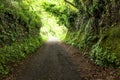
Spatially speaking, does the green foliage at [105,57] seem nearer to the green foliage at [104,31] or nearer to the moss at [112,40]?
the green foliage at [104,31]

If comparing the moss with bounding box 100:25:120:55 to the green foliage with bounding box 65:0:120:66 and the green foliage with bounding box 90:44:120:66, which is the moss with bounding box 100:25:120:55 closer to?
the green foliage with bounding box 65:0:120:66

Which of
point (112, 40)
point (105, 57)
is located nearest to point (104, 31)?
point (112, 40)

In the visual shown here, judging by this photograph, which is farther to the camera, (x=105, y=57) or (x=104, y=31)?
(x=104, y=31)

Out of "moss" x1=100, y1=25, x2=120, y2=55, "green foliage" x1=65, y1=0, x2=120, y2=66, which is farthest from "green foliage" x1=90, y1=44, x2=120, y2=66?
"moss" x1=100, y1=25, x2=120, y2=55

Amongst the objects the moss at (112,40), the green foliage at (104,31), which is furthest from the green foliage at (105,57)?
the moss at (112,40)

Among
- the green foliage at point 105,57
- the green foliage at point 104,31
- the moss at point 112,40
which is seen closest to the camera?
the green foliage at point 105,57

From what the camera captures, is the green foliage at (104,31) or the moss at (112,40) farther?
the moss at (112,40)

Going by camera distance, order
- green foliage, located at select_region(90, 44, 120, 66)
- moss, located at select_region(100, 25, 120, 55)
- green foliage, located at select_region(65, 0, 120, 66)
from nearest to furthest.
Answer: green foliage, located at select_region(90, 44, 120, 66), green foliage, located at select_region(65, 0, 120, 66), moss, located at select_region(100, 25, 120, 55)

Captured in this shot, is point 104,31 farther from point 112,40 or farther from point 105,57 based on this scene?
point 105,57

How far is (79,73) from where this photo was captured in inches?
405

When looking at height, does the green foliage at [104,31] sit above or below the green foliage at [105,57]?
above

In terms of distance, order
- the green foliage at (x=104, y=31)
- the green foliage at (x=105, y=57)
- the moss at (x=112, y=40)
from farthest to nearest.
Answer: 1. the moss at (x=112, y=40)
2. the green foliage at (x=104, y=31)
3. the green foliage at (x=105, y=57)

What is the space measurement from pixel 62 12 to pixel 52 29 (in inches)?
1527

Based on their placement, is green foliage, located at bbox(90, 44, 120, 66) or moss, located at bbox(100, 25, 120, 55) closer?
green foliage, located at bbox(90, 44, 120, 66)
